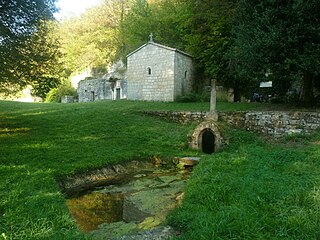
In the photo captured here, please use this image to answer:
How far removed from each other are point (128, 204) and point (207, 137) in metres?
6.63

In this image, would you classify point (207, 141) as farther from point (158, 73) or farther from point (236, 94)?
point (236, 94)

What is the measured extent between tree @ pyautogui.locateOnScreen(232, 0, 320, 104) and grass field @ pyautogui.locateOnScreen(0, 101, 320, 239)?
321cm

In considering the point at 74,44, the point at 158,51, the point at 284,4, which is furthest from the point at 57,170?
the point at 74,44

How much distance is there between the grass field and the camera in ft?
14.8

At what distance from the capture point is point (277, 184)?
20.1 feet

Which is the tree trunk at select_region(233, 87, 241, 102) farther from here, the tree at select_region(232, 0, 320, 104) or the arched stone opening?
the arched stone opening

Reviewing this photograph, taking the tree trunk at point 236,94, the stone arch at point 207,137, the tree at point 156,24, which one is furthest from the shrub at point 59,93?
the stone arch at point 207,137

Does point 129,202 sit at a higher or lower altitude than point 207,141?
lower

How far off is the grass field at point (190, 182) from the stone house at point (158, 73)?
363 inches

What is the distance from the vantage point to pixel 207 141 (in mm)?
12719

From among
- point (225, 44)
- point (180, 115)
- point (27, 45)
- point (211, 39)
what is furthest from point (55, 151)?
point (211, 39)

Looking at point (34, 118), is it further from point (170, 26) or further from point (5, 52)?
point (170, 26)

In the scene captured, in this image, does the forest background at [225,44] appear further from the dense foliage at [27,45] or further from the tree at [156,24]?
the tree at [156,24]

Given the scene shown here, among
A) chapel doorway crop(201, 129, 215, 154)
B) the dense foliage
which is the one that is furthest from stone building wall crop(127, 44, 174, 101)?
the dense foliage
